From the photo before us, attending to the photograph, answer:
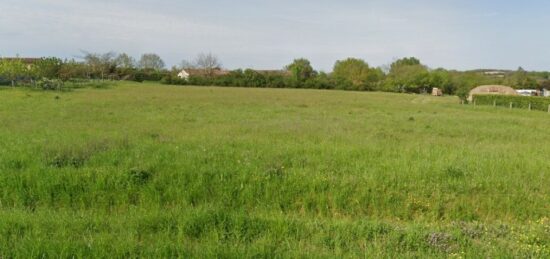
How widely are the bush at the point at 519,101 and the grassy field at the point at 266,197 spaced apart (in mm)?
36114

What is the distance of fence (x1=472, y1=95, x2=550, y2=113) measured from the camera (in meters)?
39.8

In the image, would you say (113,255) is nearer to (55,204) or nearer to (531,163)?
(55,204)

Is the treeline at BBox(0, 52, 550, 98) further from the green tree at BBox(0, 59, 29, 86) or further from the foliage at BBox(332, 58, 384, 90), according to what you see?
the green tree at BBox(0, 59, 29, 86)

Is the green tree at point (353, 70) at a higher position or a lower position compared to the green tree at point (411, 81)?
higher

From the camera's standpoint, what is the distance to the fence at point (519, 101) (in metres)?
39.8

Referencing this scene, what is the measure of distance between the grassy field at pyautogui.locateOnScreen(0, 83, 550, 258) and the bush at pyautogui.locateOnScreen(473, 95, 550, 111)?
3611 centimetres

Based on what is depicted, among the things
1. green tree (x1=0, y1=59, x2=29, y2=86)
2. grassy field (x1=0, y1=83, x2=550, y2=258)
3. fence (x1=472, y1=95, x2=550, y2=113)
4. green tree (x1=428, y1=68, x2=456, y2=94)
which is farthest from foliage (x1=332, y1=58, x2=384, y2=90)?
grassy field (x1=0, y1=83, x2=550, y2=258)

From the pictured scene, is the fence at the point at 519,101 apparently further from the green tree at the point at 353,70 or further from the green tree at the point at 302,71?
the green tree at the point at 353,70

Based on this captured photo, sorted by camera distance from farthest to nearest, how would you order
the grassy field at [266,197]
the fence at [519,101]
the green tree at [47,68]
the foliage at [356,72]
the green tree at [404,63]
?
1. the green tree at [404,63]
2. the foliage at [356,72]
3. the green tree at [47,68]
4. the fence at [519,101]
5. the grassy field at [266,197]

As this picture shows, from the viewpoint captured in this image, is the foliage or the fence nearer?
the fence

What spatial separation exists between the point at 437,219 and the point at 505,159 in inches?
155

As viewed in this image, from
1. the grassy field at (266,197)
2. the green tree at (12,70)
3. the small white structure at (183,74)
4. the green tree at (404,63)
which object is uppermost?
the green tree at (404,63)

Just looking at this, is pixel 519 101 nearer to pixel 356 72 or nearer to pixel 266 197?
pixel 266 197

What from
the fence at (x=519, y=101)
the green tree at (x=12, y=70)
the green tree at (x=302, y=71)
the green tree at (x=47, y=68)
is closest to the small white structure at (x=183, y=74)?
the green tree at (x=302, y=71)
